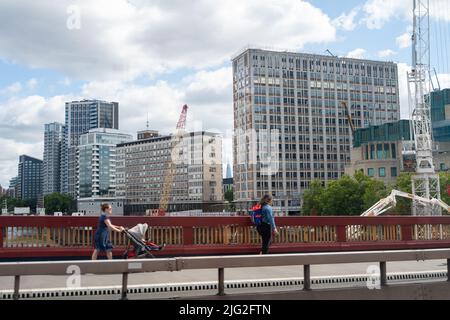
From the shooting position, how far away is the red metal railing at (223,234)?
1445cm

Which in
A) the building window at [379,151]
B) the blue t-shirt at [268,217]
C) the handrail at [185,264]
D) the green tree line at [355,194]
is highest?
the building window at [379,151]

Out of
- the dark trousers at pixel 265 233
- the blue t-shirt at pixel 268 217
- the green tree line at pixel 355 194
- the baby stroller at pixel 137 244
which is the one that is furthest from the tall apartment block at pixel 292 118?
the baby stroller at pixel 137 244

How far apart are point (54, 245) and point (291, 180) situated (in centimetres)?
14911

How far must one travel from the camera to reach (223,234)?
15977mm

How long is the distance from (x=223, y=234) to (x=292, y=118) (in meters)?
153

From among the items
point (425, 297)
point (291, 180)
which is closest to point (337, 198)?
point (291, 180)

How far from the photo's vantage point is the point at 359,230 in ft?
58.7

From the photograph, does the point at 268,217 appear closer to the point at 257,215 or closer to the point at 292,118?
the point at 257,215

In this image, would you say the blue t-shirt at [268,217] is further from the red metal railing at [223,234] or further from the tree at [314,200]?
the tree at [314,200]

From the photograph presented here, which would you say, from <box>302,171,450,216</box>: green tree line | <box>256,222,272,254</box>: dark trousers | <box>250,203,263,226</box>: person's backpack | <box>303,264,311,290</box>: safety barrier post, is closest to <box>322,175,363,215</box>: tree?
<box>302,171,450,216</box>: green tree line

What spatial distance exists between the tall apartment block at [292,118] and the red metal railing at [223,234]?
136616 mm

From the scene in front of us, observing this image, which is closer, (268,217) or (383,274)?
(383,274)

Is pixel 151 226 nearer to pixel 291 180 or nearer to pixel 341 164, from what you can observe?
pixel 291 180

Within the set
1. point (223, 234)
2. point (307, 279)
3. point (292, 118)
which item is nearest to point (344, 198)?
point (292, 118)
